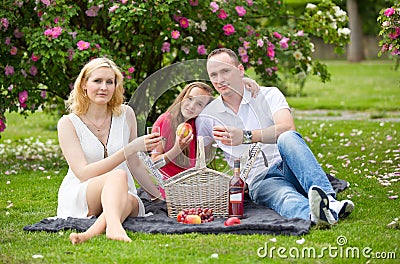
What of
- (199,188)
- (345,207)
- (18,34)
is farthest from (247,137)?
→ (18,34)

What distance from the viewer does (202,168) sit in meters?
4.25

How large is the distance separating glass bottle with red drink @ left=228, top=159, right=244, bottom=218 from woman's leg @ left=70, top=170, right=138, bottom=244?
58 centimetres

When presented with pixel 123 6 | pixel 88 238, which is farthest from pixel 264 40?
pixel 88 238

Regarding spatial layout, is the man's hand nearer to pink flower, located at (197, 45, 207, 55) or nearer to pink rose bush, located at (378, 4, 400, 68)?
pink rose bush, located at (378, 4, 400, 68)

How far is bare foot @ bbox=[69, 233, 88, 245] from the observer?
3727 millimetres

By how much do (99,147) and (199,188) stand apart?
0.67 meters

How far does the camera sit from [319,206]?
399 cm

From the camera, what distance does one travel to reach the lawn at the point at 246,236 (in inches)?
136

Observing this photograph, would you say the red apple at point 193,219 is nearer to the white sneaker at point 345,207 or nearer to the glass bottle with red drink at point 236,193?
the glass bottle with red drink at point 236,193

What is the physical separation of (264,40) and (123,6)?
1577mm

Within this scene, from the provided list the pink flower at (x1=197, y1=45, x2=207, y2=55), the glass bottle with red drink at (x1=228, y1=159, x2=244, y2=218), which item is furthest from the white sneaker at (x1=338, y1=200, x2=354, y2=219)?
the pink flower at (x1=197, y1=45, x2=207, y2=55)

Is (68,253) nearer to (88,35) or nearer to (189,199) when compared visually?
(189,199)

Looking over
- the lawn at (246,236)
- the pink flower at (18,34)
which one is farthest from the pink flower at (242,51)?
the pink flower at (18,34)
